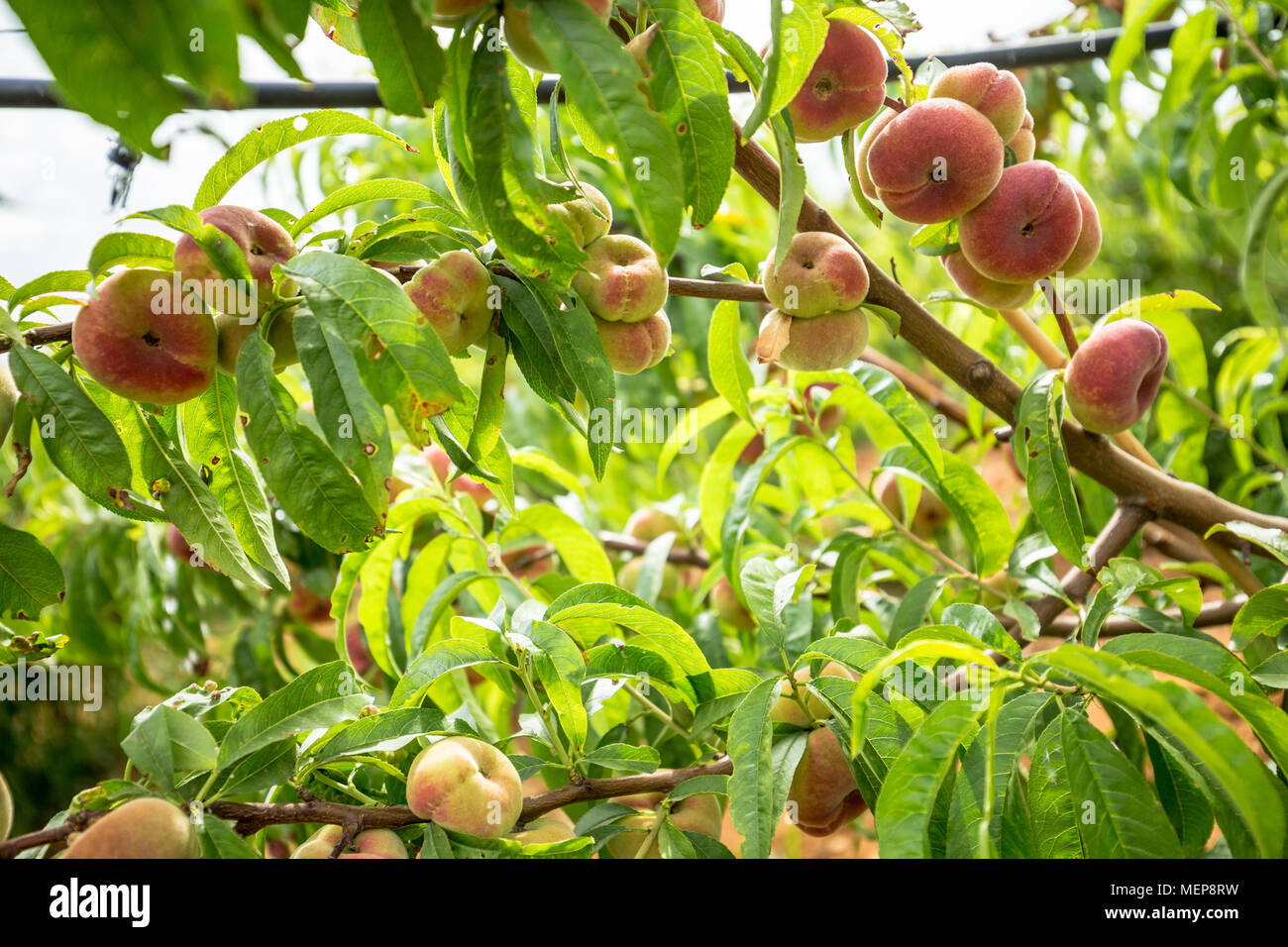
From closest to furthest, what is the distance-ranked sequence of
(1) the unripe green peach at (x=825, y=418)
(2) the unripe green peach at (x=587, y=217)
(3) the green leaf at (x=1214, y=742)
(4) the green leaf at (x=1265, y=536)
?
(3) the green leaf at (x=1214, y=742), (2) the unripe green peach at (x=587, y=217), (4) the green leaf at (x=1265, y=536), (1) the unripe green peach at (x=825, y=418)

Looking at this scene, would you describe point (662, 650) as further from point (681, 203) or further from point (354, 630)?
point (354, 630)

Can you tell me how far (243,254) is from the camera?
535mm

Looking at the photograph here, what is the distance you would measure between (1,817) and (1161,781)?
74cm

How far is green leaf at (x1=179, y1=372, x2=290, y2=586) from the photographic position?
1.97ft

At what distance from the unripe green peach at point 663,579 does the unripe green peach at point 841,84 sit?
695 millimetres

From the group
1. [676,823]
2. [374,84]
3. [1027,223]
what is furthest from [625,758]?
[374,84]

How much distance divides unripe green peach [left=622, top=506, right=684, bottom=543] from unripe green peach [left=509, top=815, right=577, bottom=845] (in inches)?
28.7

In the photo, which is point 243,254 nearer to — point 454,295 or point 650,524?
point 454,295

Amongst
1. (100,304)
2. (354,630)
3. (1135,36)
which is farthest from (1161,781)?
(354,630)

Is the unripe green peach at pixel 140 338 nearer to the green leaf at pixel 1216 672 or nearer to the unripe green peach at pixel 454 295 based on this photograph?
the unripe green peach at pixel 454 295

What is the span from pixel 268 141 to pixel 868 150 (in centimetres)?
42

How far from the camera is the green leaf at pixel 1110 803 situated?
1.66ft

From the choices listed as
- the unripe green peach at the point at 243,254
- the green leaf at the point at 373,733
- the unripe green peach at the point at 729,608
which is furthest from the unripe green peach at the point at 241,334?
the unripe green peach at the point at 729,608
